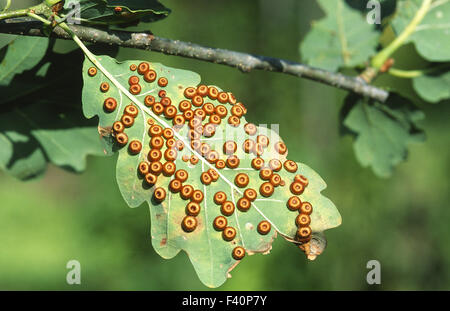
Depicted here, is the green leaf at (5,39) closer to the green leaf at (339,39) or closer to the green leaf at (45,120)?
the green leaf at (45,120)

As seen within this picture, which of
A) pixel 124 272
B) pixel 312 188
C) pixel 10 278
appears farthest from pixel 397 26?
pixel 10 278

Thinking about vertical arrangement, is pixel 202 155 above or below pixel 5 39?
below

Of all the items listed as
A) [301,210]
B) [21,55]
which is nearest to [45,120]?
[21,55]

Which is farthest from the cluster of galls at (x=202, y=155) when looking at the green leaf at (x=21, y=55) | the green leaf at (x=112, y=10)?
the green leaf at (x=21, y=55)

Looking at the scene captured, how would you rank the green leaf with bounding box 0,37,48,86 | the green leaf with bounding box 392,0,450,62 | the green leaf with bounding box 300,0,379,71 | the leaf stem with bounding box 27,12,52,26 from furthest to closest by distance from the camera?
the green leaf with bounding box 300,0,379,71
the green leaf with bounding box 392,0,450,62
the green leaf with bounding box 0,37,48,86
the leaf stem with bounding box 27,12,52,26

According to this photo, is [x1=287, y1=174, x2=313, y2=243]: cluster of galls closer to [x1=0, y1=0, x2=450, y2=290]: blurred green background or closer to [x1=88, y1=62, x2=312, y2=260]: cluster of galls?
[x1=88, y1=62, x2=312, y2=260]: cluster of galls

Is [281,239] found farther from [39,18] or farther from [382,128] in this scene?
[39,18]

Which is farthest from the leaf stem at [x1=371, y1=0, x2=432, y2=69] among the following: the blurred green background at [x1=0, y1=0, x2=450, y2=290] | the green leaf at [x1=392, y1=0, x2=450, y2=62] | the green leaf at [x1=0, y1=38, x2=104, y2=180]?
the blurred green background at [x1=0, y1=0, x2=450, y2=290]
